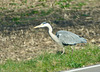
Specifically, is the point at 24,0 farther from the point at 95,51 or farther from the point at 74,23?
the point at 95,51

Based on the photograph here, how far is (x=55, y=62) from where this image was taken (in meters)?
10.2

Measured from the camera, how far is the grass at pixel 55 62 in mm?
9828

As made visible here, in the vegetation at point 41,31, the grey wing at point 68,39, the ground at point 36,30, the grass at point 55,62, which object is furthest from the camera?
the ground at point 36,30

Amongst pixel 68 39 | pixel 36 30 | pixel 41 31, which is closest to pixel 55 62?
pixel 68 39

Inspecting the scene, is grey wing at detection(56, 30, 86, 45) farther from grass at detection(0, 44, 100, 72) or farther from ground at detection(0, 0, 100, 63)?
ground at detection(0, 0, 100, 63)

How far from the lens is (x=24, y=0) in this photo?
23.2 meters

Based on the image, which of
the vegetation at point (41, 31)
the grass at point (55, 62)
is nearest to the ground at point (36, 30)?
the vegetation at point (41, 31)

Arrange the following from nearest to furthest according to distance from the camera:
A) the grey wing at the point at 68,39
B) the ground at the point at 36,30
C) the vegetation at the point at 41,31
Result: the vegetation at the point at 41,31
the grey wing at the point at 68,39
the ground at the point at 36,30

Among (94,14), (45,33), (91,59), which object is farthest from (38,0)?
(91,59)

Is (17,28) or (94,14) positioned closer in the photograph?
(17,28)

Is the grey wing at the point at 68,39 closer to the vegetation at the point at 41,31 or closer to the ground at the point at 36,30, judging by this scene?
the vegetation at the point at 41,31

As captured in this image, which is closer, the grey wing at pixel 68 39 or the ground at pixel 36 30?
the grey wing at pixel 68 39

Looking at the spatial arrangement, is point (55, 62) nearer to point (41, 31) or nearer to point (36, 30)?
point (41, 31)

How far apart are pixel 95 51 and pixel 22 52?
2.81 m
